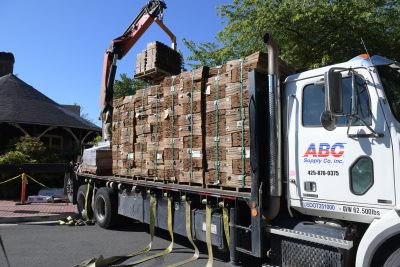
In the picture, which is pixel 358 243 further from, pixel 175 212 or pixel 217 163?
pixel 175 212

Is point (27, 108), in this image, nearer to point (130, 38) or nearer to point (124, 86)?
point (130, 38)

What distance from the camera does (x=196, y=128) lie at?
6574mm

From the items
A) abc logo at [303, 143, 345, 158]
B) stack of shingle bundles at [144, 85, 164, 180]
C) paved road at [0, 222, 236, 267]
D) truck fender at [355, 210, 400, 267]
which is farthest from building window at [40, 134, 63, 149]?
truck fender at [355, 210, 400, 267]

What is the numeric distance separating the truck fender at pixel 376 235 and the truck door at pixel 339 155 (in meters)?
0.19

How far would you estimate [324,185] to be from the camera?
482cm

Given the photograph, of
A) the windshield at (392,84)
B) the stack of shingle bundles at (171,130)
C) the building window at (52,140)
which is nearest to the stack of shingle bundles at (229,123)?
the stack of shingle bundles at (171,130)

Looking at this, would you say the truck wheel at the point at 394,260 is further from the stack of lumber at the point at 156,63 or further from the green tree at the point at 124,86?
the green tree at the point at 124,86

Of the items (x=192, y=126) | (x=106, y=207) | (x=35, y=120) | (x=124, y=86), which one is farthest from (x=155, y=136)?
(x=124, y=86)

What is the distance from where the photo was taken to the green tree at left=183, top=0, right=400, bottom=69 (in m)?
13.0

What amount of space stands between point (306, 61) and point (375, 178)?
1035 centimetres

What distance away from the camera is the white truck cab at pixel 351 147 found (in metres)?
4.23

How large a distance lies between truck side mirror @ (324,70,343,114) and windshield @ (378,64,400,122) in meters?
0.54

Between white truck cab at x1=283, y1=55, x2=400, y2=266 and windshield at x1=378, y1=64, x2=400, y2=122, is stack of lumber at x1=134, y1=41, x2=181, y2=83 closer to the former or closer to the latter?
white truck cab at x1=283, y1=55, x2=400, y2=266

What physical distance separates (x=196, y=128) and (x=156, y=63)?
13.4 feet
